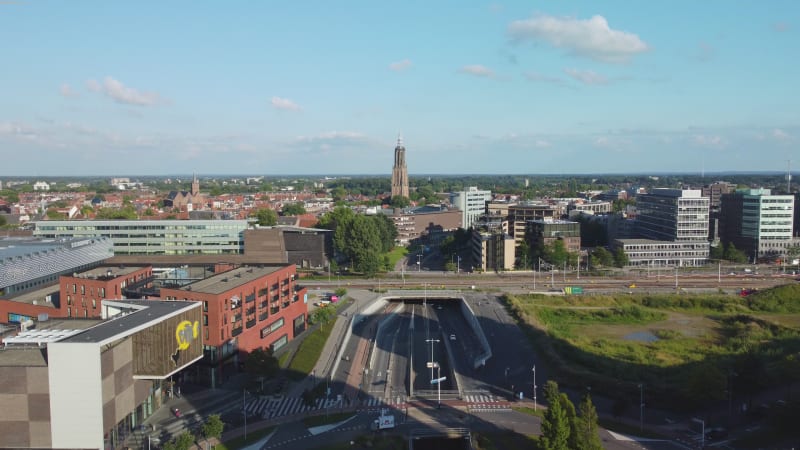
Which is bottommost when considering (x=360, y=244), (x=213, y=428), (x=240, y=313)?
(x=213, y=428)

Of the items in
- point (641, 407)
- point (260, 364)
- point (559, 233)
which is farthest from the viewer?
point (559, 233)

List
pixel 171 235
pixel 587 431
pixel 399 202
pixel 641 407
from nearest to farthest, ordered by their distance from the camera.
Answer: pixel 587 431 → pixel 641 407 → pixel 171 235 → pixel 399 202

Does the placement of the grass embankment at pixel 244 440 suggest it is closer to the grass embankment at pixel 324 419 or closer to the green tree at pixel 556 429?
the grass embankment at pixel 324 419

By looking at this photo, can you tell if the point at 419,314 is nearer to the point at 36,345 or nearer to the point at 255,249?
the point at 255,249

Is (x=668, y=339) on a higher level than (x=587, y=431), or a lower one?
lower

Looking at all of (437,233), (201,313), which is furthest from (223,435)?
(437,233)

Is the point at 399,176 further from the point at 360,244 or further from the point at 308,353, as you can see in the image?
the point at 308,353

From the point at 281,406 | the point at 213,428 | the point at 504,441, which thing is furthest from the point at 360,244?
the point at 213,428

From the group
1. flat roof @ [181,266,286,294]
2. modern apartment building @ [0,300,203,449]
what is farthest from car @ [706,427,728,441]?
flat roof @ [181,266,286,294]

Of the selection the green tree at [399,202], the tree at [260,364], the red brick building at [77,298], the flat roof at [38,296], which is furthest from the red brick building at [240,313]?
the green tree at [399,202]
